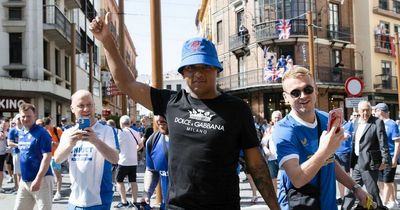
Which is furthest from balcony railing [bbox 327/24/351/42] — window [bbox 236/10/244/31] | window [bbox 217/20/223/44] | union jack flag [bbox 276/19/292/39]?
window [bbox 217/20/223/44]

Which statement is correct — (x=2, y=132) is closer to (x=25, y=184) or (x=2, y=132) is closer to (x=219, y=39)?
(x=25, y=184)

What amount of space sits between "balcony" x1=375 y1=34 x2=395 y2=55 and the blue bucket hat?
38.6m

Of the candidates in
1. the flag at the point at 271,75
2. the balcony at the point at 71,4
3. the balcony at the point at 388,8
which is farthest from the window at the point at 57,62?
the balcony at the point at 388,8

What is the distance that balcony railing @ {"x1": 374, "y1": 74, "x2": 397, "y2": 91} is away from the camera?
38.7 metres

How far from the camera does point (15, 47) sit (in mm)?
26391

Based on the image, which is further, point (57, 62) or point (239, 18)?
point (239, 18)

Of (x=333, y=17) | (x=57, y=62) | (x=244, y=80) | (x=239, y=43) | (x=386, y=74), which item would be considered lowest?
(x=244, y=80)

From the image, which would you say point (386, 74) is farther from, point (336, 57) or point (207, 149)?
point (207, 149)

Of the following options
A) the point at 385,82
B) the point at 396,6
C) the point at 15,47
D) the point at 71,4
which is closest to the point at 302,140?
the point at 15,47

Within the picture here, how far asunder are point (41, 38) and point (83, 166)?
2366 centimetres

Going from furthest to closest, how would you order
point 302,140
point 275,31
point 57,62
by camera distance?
point 275,31 < point 57,62 < point 302,140

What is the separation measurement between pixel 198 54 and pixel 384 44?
39959 millimetres

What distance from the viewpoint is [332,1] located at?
36438mm

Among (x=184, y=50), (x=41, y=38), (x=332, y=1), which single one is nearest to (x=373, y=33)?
(x=332, y=1)
